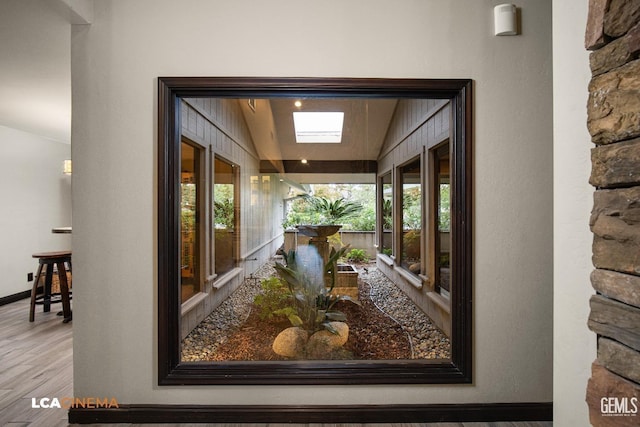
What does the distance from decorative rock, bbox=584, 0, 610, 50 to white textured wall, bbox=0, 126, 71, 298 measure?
5.78 m

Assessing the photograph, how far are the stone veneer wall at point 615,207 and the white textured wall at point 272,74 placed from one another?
84 cm

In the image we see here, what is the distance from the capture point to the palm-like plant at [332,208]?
2.02 m

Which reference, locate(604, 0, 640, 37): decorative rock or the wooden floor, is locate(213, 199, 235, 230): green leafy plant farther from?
locate(604, 0, 640, 37): decorative rock

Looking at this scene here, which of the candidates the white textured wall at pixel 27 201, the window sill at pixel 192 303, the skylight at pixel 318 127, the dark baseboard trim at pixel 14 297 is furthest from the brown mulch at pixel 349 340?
the white textured wall at pixel 27 201

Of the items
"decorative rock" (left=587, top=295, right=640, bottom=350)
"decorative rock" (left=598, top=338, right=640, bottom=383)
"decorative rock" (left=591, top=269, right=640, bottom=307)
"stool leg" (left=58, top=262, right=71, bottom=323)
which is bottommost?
"stool leg" (left=58, top=262, right=71, bottom=323)

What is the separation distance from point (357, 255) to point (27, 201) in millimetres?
4970

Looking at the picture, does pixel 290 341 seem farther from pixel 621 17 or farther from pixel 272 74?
pixel 621 17

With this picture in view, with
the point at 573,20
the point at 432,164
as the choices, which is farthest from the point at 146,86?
the point at 573,20

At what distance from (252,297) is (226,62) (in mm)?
1327

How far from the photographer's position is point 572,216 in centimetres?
117

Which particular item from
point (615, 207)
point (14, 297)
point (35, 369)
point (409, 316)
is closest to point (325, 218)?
point (409, 316)

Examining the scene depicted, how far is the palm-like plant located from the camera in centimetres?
202

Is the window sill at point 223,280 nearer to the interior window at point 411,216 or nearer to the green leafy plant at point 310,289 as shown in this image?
the green leafy plant at point 310,289

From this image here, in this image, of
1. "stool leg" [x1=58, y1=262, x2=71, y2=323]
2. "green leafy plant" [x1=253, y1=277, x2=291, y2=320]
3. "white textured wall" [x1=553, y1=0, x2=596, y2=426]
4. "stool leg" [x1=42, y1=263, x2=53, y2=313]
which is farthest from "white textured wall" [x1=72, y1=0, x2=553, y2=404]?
"stool leg" [x1=42, y1=263, x2=53, y2=313]
